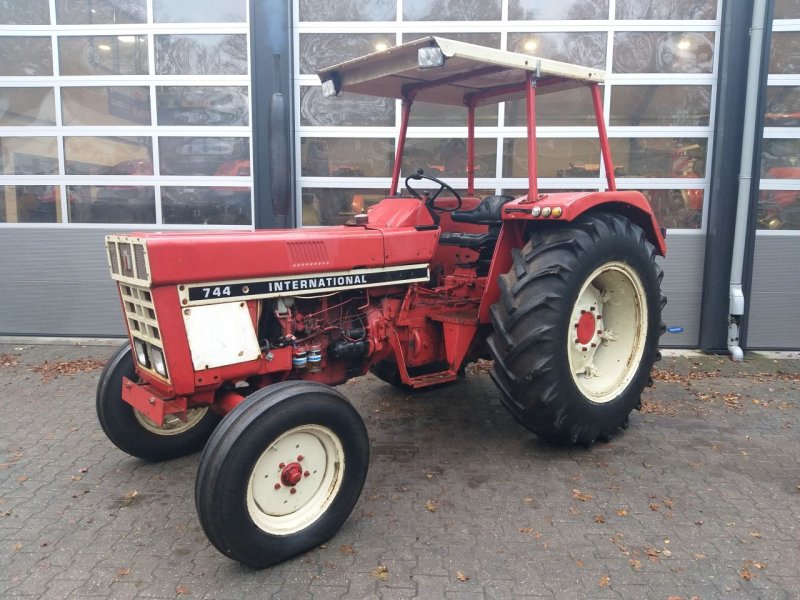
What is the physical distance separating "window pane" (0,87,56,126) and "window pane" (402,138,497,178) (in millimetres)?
3955

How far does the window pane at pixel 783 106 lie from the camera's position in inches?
240

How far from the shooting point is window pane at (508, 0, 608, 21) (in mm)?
6254

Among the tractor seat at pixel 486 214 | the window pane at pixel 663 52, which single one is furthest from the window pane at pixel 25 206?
the window pane at pixel 663 52

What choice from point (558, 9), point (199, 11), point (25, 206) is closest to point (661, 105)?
point (558, 9)

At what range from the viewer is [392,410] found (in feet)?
14.9

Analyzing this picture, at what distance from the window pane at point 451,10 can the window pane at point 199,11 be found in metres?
1.78

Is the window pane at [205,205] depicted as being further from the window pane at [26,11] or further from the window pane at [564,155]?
the window pane at [564,155]

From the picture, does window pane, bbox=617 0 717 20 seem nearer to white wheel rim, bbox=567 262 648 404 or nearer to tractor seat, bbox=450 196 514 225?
tractor seat, bbox=450 196 514 225

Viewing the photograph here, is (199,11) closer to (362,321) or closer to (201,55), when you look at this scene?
(201,55)

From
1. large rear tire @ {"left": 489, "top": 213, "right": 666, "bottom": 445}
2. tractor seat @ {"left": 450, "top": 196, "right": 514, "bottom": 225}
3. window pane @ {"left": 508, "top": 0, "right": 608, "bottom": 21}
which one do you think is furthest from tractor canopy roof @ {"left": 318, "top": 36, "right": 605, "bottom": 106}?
window pane @ {"left": 508, "top": 0, "right": 608, "bottom": 21}

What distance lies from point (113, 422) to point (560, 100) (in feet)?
17.2

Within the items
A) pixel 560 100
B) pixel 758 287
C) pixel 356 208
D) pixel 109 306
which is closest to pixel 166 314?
pixel 356 208

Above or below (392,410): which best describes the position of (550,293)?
Answer: above

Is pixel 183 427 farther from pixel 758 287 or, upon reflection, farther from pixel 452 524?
pixel 758 287
